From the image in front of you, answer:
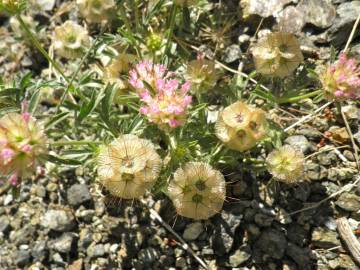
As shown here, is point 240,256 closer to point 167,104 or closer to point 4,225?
point 167,104

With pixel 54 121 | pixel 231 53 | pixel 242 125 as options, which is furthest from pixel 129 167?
pixel 231 53

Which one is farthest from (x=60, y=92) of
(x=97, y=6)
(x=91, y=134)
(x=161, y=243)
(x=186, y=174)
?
(x=186, y=174)

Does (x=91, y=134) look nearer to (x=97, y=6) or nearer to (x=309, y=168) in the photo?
(x=97, y=6)

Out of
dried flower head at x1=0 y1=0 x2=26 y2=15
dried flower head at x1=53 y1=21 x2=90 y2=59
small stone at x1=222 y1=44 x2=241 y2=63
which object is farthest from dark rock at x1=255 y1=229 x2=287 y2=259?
dried flower head at x1=0 y1=0 x2=26 y2=15

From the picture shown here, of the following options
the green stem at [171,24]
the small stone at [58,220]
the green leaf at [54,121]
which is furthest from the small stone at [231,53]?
the small stone at [58,220]

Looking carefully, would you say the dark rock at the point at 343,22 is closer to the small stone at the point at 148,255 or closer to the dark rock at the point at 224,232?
the dark rock at the point at 224,232

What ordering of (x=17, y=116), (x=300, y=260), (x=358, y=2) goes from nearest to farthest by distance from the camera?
1. (x=17, y=116)
2. (x=300, y=260)
3. (x=358, y=2)
